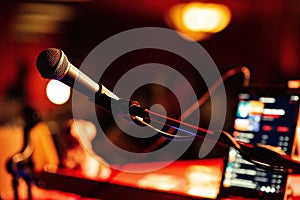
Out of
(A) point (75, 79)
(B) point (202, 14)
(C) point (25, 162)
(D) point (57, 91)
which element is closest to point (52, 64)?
(A) point (75, 79)

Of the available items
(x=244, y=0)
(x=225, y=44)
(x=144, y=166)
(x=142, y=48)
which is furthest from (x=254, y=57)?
(x=144, y=166)

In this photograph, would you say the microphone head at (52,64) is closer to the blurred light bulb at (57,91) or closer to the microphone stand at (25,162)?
the microphone stand at (25,162)

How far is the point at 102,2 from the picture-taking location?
182 inches

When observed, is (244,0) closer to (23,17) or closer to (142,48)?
(142,48)

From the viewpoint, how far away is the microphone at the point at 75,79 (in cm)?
69

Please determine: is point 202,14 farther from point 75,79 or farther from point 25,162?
point 75,79

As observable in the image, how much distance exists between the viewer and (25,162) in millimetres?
1036

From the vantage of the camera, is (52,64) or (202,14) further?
(202,14)

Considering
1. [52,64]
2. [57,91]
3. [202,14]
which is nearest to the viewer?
[52,64]

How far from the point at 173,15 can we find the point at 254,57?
86 cm

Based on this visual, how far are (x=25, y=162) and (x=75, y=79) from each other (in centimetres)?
40

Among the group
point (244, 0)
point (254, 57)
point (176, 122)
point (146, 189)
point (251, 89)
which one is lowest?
point (146, 189)

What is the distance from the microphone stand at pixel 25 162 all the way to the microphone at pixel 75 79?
367 millimetres

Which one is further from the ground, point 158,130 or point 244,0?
point 244,0
